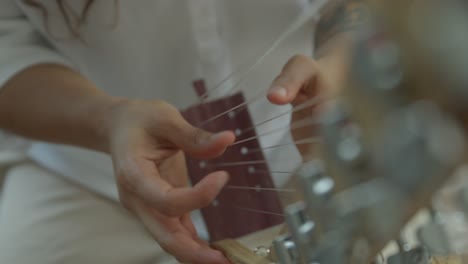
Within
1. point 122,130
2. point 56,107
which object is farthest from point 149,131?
point 56,107

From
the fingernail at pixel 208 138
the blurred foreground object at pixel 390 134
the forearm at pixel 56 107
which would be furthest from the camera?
the forearm at pixel 56 107

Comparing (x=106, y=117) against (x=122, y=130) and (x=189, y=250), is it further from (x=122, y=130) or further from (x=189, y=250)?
(x=189, y=250)

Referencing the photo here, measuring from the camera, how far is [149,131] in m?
0.47

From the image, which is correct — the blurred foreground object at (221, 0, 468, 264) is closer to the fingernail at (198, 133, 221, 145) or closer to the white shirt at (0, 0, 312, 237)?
the fingernail at (198, 133, 221, 145)

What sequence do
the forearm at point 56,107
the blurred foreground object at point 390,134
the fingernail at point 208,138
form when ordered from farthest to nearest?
1. the forearm at point 56,107
2. the fingernail at point 208,138
3. the blurred foreground object at point 390,134

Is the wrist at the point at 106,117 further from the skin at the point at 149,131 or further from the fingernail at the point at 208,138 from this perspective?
the fingernail at the point at 208,138

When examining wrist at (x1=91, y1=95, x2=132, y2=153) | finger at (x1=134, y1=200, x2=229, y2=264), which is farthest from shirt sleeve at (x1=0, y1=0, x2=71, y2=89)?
finger at (x1=134, y1=200, x2=229, y2=264)

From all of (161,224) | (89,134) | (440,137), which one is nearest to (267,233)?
(161,224)

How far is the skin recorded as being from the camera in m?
0.43

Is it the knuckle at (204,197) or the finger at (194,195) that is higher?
the finger at (194,195)

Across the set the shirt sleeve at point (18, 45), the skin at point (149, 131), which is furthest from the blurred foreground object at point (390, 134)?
the shirt sleeve at point (18, 45)

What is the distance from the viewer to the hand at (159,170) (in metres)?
0.42

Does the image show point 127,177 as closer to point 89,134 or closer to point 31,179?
point 89,134

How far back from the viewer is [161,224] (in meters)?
0.46
